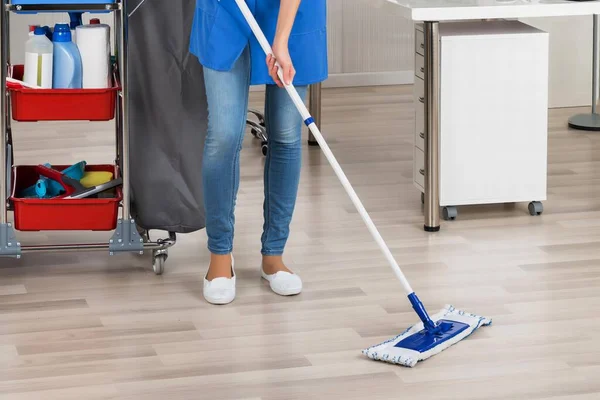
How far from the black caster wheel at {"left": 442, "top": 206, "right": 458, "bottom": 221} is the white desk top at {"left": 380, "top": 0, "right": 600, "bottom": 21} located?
614 mm

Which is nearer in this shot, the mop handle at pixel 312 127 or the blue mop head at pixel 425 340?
the blue mop head at pixel 425 340

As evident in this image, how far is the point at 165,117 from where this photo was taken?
2951mm

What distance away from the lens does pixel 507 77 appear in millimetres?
3432

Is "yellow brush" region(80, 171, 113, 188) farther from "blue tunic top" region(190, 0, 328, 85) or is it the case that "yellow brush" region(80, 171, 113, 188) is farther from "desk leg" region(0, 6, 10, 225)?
"blue tunic top" region(190, 0, 328, 85)

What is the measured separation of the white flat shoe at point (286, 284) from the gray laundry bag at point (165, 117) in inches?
12.2

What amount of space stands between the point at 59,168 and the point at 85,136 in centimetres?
148

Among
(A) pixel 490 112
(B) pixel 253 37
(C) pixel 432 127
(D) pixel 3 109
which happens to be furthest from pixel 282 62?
(A) pixel 490 112

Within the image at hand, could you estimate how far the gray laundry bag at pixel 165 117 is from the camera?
289cm

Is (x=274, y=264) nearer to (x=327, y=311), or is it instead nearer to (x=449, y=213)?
(x=327, y=311)

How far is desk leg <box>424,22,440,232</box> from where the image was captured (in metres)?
3.27

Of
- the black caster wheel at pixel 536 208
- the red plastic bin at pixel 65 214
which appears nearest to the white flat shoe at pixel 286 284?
the red plastic bin at pixel 65 214

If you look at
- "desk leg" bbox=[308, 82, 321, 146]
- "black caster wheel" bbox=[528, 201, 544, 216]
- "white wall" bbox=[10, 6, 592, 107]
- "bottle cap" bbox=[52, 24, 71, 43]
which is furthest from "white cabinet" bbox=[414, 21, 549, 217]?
"white wall" bbox=[10, 6, 592, 107]

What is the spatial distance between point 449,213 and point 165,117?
104 centimetres

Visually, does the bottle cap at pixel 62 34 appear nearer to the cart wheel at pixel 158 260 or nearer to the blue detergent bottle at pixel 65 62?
the blue detergent bottle at pixel 65 62
